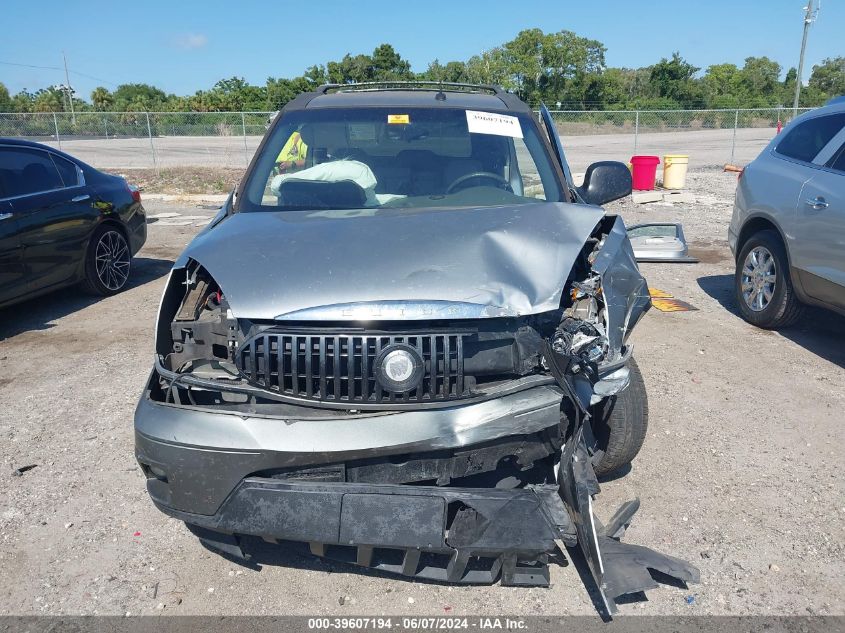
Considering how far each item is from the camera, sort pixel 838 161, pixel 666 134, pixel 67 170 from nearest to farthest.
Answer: pixel 838 161, pixel 67 170, pixel 666 134

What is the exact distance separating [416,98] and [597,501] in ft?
8.73

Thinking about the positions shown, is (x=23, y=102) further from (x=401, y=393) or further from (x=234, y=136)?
(x=401, y=393)

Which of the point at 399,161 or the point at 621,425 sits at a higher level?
the point at 399,161

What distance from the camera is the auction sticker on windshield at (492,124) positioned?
421 cm

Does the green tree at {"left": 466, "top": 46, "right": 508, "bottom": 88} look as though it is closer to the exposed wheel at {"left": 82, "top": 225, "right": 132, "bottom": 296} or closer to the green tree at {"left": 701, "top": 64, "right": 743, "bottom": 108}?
the green tree at {"left": 701, "top": 64, "right": 743, "bottom": 108}

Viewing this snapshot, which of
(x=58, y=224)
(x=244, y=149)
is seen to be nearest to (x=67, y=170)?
(x=58, y=224)

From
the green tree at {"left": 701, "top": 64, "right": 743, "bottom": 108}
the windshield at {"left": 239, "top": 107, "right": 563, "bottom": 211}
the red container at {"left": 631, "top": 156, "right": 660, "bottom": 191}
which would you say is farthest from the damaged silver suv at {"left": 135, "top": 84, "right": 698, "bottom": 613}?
the green tree at {"left": 701, "top": 64, "right": 743, "bottom": 108}

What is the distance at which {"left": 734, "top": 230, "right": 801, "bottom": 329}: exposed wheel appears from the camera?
19.6ft

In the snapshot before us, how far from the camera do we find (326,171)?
406 centimetres

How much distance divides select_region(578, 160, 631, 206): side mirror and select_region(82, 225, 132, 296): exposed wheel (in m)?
5.38

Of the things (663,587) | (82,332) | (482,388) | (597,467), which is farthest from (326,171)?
(82,332)

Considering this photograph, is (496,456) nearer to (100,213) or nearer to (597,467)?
(597,467)

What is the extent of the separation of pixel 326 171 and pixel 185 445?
6.47ft

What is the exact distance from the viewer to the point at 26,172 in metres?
6.77
